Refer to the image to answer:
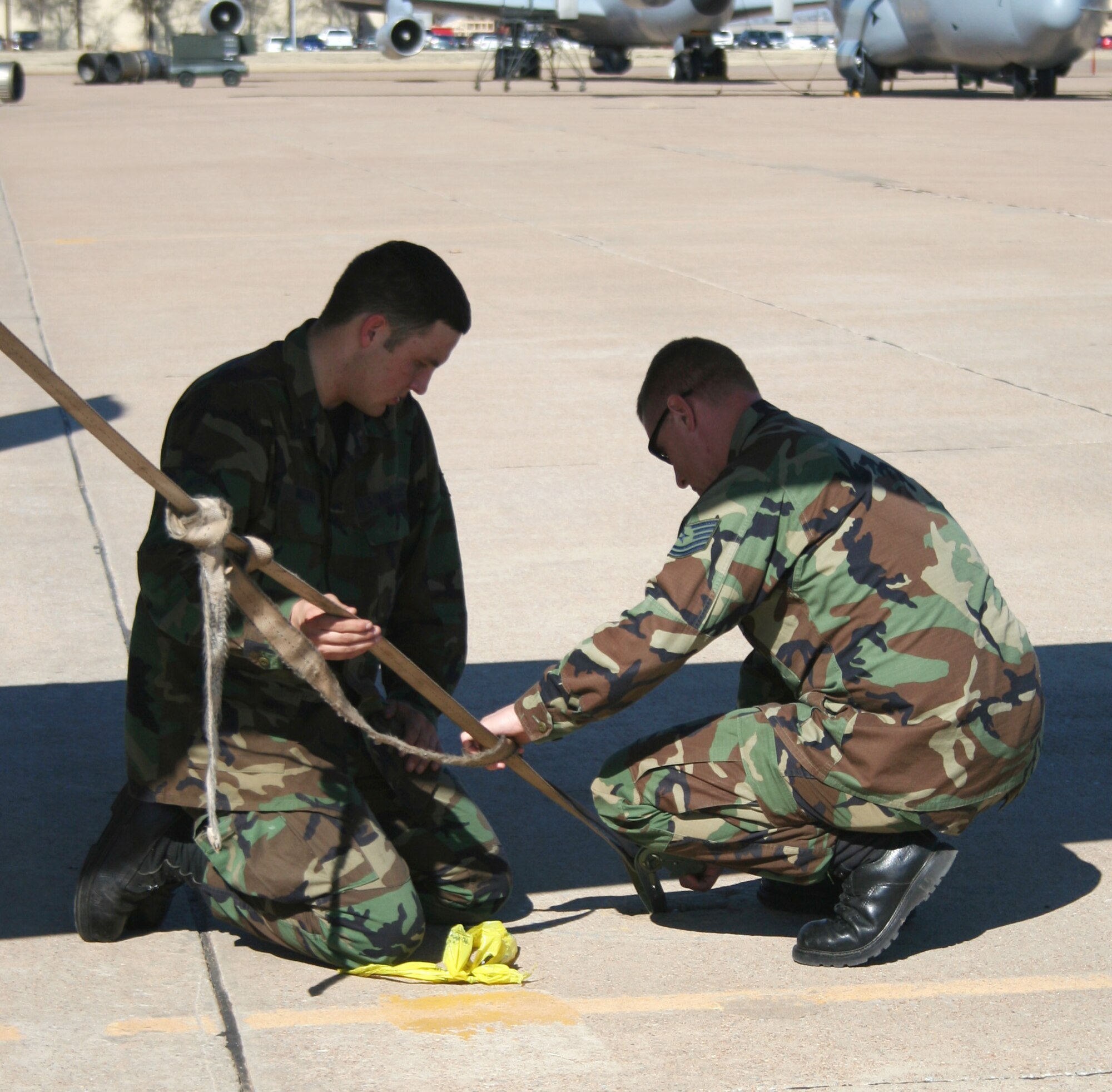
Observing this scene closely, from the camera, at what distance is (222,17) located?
41719mm

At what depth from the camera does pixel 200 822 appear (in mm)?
3090

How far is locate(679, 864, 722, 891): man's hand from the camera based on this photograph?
3250 millimetres

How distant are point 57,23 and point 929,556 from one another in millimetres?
92559

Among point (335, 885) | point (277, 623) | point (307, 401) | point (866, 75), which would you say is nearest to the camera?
point (277, 623)

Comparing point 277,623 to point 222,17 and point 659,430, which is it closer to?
point 659,430

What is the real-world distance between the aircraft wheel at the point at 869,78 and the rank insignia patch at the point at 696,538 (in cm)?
3350

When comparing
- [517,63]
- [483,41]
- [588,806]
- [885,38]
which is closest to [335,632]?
[588,806]

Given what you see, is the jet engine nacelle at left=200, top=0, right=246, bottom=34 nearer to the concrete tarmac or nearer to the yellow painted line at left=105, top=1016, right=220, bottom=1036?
the concrete tarmac

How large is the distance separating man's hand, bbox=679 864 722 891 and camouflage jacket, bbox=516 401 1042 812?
0.40m

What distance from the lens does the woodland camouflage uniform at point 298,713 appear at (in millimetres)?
2988

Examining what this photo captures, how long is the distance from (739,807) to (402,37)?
4011cm

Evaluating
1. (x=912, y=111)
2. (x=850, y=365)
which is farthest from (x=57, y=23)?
(x=850, y=365)

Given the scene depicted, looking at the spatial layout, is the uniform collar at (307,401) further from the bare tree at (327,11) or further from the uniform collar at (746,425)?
the bare tree at (327,11)

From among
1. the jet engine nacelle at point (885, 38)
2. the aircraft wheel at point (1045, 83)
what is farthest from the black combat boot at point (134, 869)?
the aircraft wheel at point (1045, 83)
